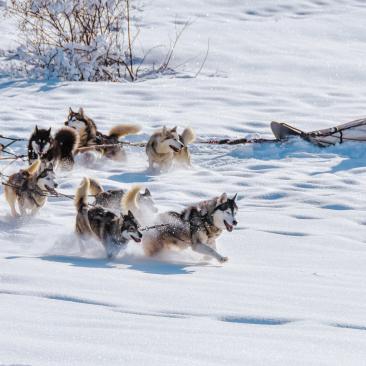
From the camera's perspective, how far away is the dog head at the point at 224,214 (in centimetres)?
647

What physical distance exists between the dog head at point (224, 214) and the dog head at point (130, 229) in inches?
20.8

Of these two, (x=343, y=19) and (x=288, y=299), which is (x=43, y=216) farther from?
(x=343, y=19)

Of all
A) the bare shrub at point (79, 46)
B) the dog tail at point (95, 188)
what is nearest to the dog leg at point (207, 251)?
the dog tail at point (95, 188)

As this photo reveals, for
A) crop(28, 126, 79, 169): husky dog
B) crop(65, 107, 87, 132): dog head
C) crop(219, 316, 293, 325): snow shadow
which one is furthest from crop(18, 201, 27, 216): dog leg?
crop(219, 316, 293, 325): snow shadow

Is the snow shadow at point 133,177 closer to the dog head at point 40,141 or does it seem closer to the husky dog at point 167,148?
the husky dog at point 167,148

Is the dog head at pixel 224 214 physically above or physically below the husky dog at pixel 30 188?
above

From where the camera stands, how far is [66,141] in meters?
9.54

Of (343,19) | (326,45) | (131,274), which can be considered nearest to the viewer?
(131,274)

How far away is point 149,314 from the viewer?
14.1 feet

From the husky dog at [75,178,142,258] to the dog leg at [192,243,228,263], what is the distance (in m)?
0.40

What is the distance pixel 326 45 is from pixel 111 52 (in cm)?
464

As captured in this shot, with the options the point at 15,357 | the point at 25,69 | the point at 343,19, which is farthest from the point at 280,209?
the point at 343,19

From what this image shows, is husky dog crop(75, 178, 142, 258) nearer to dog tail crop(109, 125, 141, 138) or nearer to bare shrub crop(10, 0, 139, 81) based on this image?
dog tail crop(109, 125, 141, 138)

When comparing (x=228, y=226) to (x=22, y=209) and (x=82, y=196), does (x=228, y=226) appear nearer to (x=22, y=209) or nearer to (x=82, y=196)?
(x=82, y=196)
